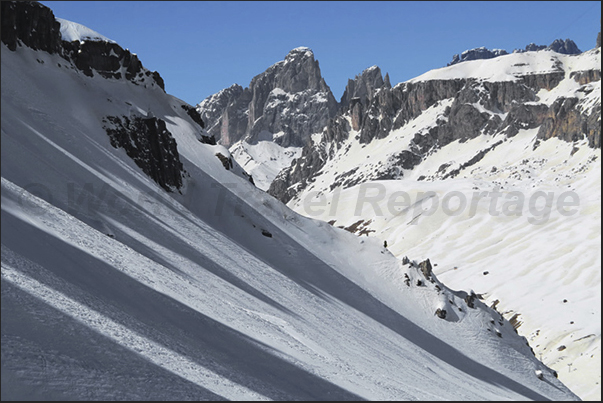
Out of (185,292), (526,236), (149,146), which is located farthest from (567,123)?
(185,292)

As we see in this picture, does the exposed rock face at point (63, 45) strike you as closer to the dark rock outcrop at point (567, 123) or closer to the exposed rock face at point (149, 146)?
the exposed rock face at point (149, 146)

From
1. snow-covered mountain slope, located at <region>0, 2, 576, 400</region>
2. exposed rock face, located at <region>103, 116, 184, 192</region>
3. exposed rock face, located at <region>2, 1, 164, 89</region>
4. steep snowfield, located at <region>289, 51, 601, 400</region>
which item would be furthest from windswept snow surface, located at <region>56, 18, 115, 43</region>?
steep snowfield, located at <region>289, 51, 601, 400</region>

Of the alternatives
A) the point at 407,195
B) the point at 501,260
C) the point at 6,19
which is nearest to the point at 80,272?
the point at 6,19

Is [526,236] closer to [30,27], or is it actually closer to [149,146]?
[149,146]

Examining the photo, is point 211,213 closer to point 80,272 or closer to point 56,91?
point 56,91

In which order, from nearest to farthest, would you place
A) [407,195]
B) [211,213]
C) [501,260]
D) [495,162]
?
[211,213], [501,260], [407,195], [495,162]

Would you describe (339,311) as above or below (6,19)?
below
